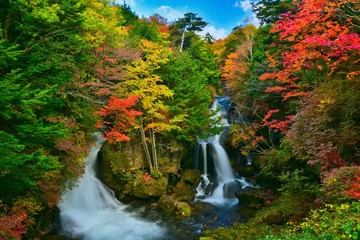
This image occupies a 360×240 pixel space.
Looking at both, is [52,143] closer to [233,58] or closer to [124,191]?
[124,191]

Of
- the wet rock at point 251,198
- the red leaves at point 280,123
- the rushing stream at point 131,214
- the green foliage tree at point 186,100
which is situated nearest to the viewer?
the rushing stream at point 131,214

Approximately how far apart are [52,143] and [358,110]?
11.6m

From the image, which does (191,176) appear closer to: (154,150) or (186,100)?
(154,150)

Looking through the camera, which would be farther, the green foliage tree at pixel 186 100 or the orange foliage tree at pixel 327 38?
the green foliage tree at pixel 186 100

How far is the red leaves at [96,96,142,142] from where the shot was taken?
14.8m

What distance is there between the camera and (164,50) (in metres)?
17.0

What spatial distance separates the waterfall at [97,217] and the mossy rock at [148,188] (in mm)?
1296

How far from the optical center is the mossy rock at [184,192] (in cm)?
1688

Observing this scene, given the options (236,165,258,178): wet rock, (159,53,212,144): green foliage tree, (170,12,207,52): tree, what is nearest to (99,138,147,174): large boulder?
(159,53,212,144): green foliage tree

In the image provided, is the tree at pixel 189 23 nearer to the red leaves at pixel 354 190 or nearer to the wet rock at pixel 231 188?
the wet rock at pixel 231 188

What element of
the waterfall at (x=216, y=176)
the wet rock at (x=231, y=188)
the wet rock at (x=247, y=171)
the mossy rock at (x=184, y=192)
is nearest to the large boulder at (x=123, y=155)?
the mossy rock at (x=184, y=192)

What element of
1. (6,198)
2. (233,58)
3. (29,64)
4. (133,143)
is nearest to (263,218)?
(133,143)

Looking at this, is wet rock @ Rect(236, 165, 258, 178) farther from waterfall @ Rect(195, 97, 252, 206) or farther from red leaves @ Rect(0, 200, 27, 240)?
red leaves @ Rect(0, 200, 27, 240)

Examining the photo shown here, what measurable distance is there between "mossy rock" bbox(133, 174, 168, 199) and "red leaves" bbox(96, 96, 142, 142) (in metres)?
3.20
